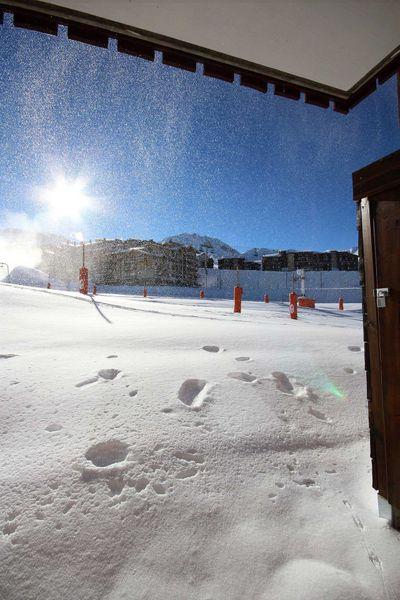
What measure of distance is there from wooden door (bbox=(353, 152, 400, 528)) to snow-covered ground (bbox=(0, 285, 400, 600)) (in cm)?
24

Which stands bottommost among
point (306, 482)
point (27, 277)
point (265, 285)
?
point (306, 482)

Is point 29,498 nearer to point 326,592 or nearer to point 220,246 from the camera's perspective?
point 326,592

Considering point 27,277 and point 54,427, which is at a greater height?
point 27,277

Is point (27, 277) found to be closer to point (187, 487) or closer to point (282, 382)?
point (282, 382)

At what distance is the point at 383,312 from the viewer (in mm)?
1003

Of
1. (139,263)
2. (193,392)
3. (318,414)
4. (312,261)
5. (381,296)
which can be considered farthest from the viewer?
(312,261)

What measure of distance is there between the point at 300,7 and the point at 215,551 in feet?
8.40

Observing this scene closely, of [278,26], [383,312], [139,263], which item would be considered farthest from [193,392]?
[139,263]

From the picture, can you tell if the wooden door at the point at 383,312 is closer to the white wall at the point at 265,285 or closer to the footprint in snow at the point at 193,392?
the footprint in snow at the point at 193,392

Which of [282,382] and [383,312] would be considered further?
[282,382]

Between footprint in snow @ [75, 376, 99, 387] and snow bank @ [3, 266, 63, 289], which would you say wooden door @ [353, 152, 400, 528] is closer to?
footprint in snow @ [75, 376, 99, 387]

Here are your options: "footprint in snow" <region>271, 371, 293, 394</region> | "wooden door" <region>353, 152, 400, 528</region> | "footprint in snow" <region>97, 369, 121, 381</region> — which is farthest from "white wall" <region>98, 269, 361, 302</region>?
"wooden door" <region>353, 152, 400, 528</region>

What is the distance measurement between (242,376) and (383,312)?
1.32m

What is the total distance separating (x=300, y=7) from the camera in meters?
1.51
